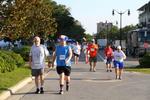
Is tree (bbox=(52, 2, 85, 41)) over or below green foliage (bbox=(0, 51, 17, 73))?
over

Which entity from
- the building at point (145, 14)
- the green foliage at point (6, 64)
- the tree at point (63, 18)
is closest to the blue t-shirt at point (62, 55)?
the green foliage at point (6, 64)

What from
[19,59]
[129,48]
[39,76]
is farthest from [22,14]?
[129,48]

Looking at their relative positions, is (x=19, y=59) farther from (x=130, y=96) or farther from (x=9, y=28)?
(x=130, y=96)

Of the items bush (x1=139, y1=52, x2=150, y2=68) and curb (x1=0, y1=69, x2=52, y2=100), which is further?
bush (x1=139, y1=52, x2=150, y2=68)

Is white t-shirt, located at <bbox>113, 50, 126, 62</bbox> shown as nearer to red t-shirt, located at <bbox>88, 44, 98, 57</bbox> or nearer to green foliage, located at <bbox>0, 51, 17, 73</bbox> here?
green foliage, located at <bbox>0, 51, 17, 73</bbox>

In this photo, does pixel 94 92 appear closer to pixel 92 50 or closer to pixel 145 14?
pixel 92 50

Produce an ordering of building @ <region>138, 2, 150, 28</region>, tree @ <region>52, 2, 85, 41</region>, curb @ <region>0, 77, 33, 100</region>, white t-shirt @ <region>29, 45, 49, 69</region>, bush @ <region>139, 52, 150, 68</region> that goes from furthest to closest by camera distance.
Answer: building @ <region>138, 2, 150, 28</region>, tree @ <region>52, 2, 85, 41</region>, bush @ <region>139, 52, 150, 68</region>, white t-shirt @ <region>29, 45, 49, 69</region>, curb @ <region>0, 77, 33, 100</region>

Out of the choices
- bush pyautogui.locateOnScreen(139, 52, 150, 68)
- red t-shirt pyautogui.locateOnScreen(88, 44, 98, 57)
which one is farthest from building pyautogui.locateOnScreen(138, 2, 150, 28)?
red t-shirt pyautogui.locateOnScreen(88, 44, 98, 57)

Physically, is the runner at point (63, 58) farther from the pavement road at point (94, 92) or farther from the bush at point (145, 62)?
the bush at point (145, 62)

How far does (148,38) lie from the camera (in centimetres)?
5209

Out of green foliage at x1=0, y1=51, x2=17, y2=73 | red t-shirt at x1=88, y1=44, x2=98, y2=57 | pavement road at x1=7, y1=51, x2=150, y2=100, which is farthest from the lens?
red t-shirt at x1=88, y1=44, x2=98, y2=57

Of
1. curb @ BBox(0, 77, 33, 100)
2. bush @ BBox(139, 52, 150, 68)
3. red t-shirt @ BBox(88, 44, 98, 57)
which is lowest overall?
curb @ BBox(0, 77, 33, 100)

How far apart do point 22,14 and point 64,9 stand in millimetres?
70726

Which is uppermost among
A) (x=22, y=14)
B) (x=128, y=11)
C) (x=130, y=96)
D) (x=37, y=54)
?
(x=128, y=11)
